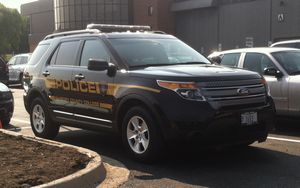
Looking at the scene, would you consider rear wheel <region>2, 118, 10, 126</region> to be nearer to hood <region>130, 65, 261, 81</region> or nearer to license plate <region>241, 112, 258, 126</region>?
hood <region>130, 65, 261, 81</region>

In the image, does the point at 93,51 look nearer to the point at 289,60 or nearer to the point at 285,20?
the point at 289,60

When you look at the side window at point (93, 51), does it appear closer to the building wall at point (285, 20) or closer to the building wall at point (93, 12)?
the building wall at point (285, 20)

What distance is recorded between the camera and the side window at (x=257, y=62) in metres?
10.6

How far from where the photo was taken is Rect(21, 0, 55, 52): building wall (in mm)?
77438

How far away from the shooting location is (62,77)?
29.6 feet

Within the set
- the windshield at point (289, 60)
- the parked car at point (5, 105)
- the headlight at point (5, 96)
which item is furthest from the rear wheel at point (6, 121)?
the windshield at point (289, 60)

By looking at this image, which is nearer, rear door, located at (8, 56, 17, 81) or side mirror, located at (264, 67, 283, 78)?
side mirror, located at (264, 67, 283, 78)

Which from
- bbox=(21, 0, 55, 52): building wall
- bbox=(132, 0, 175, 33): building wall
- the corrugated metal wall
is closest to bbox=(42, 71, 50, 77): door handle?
the corrugated metal wall

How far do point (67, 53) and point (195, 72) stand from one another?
2.98 metres

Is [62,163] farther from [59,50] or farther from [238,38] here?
[238,38]

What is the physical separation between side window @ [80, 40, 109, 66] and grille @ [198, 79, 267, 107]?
2.02 m

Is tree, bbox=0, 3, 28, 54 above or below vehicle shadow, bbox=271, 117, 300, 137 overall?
above

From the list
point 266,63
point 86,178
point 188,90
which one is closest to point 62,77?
point 188,90

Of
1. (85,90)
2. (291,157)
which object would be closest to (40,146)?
(85,90)
